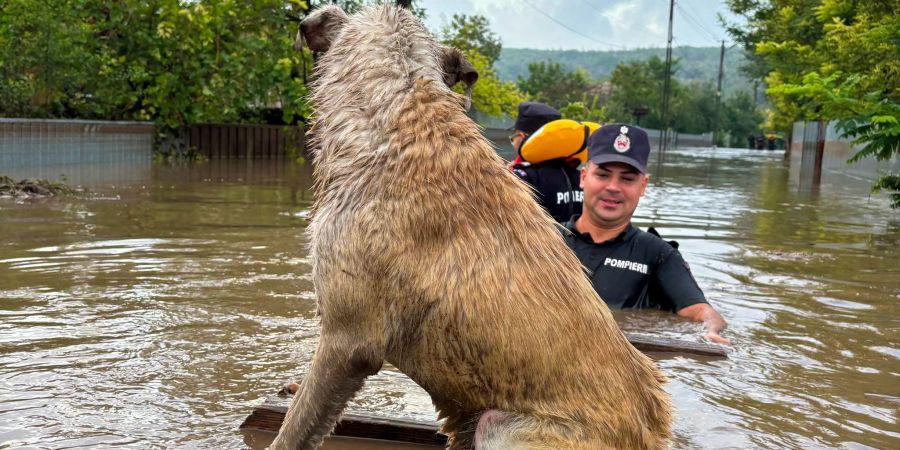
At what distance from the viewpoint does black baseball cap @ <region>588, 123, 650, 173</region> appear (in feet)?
17.5

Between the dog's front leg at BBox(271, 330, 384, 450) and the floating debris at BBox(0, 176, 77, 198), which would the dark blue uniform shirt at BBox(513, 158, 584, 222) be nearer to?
the dog's front leg at BBox(271, 330, 384, 450)

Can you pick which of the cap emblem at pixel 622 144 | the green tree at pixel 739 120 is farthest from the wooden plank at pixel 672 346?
the green tree at pixel 739 120

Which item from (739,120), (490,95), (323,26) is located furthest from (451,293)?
(739,120)

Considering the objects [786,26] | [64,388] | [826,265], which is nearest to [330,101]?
[64,388]

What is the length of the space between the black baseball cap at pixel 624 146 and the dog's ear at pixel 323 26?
2.05m

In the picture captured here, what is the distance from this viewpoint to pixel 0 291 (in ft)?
23.9

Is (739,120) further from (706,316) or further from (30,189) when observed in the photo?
(706,316)

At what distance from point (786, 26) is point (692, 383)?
33.6 meters

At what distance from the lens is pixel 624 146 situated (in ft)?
17.5

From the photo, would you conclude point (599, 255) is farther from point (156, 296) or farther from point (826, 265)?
point (826, 265)

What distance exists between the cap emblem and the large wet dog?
209 cm

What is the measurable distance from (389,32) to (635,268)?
9.82ft

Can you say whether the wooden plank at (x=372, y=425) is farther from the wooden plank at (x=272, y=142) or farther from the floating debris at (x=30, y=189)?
the wooden plank at (x=272, y=142)

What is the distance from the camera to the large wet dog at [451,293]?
3.05m
